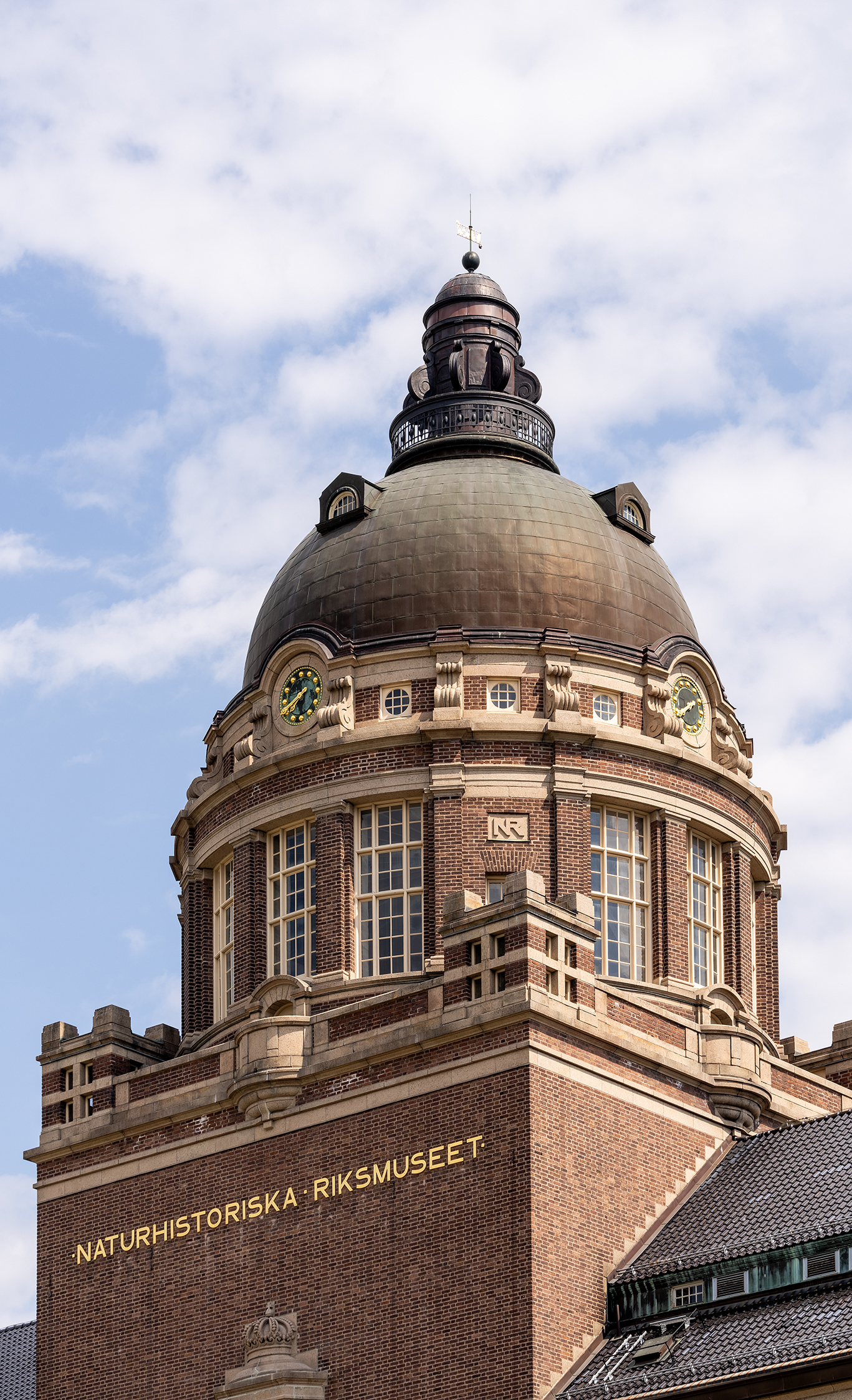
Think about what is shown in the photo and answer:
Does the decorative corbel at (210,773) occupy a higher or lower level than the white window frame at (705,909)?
higher

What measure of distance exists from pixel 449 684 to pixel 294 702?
13.0 ft

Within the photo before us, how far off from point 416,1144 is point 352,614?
558 inches

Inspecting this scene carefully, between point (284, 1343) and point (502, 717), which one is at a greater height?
point (502, 717)

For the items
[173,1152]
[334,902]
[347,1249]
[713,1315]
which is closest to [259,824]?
[334,902]

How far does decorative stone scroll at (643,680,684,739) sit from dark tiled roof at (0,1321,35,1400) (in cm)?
1972

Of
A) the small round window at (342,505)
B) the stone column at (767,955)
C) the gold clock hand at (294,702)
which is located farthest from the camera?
the small round window at (342,505)

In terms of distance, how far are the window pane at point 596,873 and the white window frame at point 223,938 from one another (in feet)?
26.2

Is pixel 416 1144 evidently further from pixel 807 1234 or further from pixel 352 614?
pixel 352 614

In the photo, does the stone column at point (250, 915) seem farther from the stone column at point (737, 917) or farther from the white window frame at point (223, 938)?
the stone column at point (737, 917)

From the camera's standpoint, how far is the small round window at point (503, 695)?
54438 millimetres

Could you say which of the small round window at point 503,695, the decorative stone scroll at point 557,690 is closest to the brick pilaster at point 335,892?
the small round window at point 503,695

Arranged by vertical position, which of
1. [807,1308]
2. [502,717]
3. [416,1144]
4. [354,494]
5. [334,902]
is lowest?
[807,1308]

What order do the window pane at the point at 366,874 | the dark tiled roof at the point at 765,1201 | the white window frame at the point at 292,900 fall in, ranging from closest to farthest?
1. the dark tiled roof at the point at 765,1201
2. the window pane at the point at 366,874
3. the white window frame at the point at 292,900

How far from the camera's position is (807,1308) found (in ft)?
138
